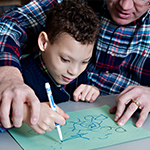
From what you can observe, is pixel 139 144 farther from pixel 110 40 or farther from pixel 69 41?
pixel 110 40

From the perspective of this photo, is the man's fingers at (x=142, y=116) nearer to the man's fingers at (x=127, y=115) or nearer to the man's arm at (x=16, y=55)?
the man's fingers at (x=127, y=115)

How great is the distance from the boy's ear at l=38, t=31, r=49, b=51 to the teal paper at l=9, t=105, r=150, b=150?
288 mm

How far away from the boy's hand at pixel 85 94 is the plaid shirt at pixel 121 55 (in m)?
0.21

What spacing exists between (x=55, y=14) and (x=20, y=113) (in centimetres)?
44

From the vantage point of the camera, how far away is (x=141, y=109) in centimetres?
83

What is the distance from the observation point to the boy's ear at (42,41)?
2.76ft

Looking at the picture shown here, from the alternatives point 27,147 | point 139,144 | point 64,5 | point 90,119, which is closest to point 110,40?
point 64,5

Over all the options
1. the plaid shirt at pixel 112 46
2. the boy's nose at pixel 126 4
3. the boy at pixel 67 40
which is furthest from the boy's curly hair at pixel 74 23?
the plaid shirt at pixel 112 46

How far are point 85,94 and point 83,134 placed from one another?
29 cm

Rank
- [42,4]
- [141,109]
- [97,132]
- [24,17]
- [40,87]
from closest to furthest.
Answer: [97,132], [141,109], [40,87], [24,17], [42,4]

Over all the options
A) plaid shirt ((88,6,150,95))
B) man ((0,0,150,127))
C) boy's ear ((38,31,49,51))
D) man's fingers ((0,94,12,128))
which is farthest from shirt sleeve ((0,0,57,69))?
plaid shirt ((88,6,150,95))

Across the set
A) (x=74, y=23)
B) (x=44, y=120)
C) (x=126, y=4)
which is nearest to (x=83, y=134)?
(x=44, y=120)

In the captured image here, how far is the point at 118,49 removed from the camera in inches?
44.9

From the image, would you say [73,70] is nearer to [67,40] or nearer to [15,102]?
[67,40]
